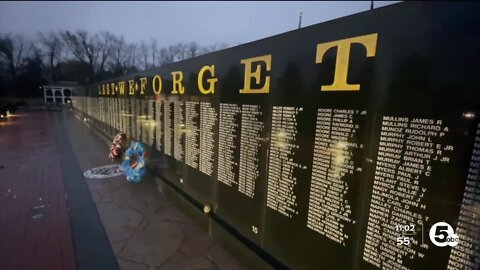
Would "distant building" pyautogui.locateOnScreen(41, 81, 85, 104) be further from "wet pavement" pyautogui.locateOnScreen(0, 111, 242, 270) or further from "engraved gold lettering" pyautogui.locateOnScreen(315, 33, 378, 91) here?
"engraved gold lettering" pyautogui.locateOnScreen(315, 33, 378, 91)

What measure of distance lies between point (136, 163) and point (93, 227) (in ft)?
9.63

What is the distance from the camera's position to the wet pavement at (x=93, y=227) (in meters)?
3.84

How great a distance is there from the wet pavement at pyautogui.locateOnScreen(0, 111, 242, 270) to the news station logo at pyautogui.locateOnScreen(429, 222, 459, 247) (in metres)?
2.65

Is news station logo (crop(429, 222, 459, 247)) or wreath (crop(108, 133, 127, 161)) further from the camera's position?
wreath (crop(108, 133, 127, 161))

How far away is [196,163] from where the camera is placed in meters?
5.12

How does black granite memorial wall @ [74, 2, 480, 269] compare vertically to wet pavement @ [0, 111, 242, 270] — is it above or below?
above

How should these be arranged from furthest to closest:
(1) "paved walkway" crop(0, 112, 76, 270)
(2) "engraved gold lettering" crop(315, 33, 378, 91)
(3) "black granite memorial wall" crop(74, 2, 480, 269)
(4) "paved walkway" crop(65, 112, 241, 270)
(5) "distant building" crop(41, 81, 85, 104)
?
(5) "distant building" crop(41, 81, 85, 104)
(4) "paved walkway" crop(65, 112, 241, 270)
(1) "paved walkway" crop(0, 112, 76, 270)
(2) "engraved gold lettering" crop(315, 33, 378, 91)
(3) "black granite memorial wall" crop(74, 2, 480, 269)

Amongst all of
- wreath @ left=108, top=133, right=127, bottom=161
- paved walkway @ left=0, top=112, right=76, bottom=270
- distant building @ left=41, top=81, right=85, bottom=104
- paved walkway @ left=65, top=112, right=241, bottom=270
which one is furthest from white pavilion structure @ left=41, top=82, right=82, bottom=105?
paved walkway @ left=65, top=112, right=241, bottom=270

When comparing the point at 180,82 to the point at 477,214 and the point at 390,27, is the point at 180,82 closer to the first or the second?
the point at 390,27

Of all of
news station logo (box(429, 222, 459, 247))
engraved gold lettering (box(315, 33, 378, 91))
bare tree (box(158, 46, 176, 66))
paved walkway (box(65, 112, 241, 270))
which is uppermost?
bare tree (box(158, 46, 176, 66))

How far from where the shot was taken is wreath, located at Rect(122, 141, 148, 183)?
24.2ft

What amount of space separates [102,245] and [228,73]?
334 cm

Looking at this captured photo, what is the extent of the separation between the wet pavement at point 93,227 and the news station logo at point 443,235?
105 inches

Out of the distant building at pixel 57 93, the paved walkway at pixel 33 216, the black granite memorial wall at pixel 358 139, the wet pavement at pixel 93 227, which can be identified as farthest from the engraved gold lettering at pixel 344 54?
the distant building at pixel 57 93
